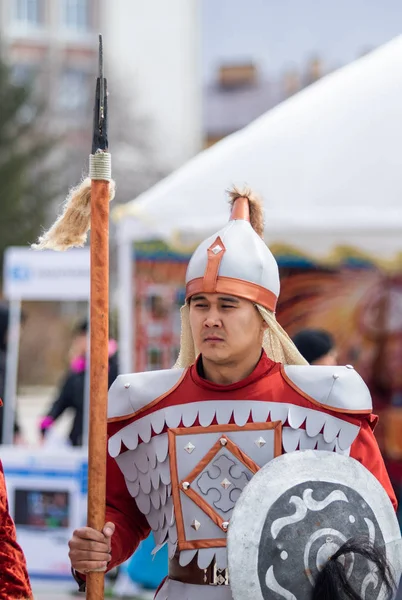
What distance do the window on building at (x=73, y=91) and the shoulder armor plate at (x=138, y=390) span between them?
33.4 m

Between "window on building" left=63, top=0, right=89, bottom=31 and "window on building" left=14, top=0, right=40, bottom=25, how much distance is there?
0.97 metres

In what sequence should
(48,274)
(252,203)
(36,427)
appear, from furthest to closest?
(36,427), (48,274), (252,203)

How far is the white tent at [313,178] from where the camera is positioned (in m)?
6.24

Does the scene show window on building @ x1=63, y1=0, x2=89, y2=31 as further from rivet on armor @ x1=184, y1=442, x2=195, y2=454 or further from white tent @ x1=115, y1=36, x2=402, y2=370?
rivet on armor @ x1=184, y1=442, x2=195, y2=454

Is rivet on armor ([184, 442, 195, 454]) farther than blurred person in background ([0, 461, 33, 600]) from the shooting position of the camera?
Yes

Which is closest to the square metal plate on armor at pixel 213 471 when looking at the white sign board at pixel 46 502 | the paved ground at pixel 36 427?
the paved ground at pixel 36 427

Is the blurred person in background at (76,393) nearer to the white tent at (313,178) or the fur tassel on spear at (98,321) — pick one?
the white tent at (313,178)

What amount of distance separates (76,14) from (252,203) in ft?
121

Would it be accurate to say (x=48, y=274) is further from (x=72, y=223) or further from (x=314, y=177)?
(x=72, y=223)

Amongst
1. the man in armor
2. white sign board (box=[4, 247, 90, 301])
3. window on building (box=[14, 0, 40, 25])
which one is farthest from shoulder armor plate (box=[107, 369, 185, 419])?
window on building (box=[14, 0, 40, 25])

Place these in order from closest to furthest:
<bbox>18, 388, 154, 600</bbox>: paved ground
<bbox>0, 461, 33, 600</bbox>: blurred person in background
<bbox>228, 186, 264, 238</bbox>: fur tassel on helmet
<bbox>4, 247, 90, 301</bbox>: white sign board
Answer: <bbox>0, 461, 33, 600</bbox>: blurred person in background, <bbox>228, 186, 264, 238</bbox>: fur tassel on helmet, <bbox>18, 388, 154, 600</bbox>: paved ground, <bbox>4, 247, 90, 301</bbox>: white sign board

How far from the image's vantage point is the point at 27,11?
38.4 meters

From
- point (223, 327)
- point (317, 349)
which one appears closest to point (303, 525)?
point (223, 327)

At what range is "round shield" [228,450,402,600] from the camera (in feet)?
8.03
